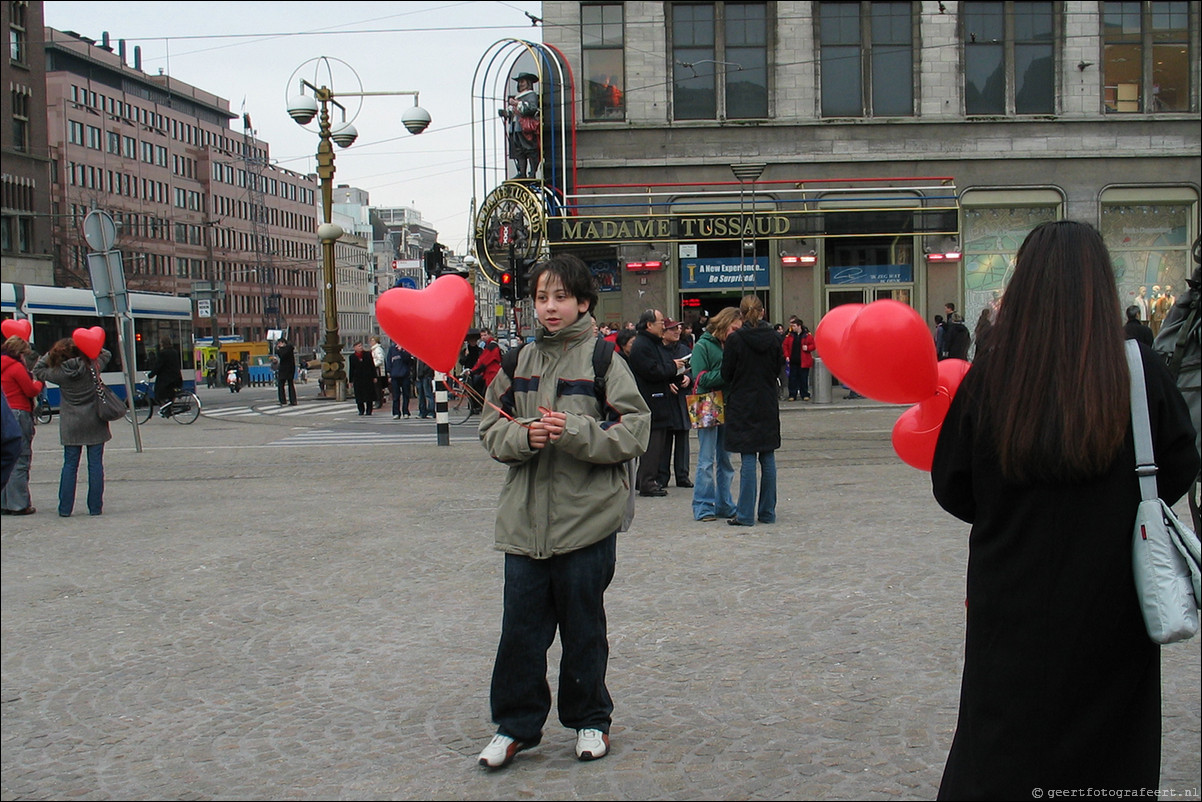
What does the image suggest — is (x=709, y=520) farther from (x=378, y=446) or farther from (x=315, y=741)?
(x=378, y=446)

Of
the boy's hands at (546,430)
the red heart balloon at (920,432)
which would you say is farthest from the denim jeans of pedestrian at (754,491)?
the red heart balloon at (920,432)

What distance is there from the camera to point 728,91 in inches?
1159

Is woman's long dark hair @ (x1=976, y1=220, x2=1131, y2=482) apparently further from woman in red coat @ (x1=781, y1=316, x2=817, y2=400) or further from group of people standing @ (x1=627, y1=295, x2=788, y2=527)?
woman in red coat @ (x1=781, y1=316, x2=817, y2=400)

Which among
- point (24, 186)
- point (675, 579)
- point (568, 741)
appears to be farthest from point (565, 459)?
point (24, 186)

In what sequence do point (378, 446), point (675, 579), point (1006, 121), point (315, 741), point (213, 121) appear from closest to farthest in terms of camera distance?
1. point (315, 741)
2. point (675, 579)
3. point (378, 446)
4. point (1006, 121)
5. point (213, 121)

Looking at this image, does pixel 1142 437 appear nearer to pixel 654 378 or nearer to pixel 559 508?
pixel 559 508

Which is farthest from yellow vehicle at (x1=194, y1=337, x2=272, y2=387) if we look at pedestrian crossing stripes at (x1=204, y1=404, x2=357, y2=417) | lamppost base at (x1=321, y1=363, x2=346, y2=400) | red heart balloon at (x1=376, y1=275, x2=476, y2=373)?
red heart balloon at (x1=376, y1=275, x2=476, y2=373)

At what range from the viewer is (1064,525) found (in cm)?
272

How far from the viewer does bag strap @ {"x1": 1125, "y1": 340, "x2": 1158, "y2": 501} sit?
105 inches

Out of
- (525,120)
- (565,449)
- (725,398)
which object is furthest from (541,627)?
(525,120)

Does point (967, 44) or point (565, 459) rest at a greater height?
point (967, 44)

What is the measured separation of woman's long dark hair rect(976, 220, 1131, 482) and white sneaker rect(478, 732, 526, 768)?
2.30 m

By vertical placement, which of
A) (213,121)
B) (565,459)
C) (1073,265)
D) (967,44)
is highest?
(213,121)

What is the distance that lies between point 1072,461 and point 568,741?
8.53 ft
